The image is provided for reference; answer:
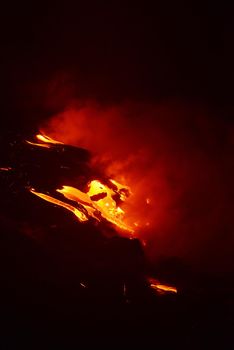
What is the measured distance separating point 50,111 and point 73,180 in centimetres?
246

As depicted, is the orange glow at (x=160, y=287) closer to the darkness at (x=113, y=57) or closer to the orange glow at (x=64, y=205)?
the orange glow at (x=64, y=205)

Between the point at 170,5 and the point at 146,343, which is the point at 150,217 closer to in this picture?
the point at 146,343

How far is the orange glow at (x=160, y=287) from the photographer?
152 inches

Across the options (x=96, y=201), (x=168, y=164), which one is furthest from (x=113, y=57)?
(x=96, y=201)

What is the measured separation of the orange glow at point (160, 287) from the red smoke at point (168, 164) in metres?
1.20

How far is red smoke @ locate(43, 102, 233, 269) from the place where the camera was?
591cm

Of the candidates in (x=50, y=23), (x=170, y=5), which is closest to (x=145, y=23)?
(x=170, y=5)

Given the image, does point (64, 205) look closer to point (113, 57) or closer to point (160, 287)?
point (160, 287)

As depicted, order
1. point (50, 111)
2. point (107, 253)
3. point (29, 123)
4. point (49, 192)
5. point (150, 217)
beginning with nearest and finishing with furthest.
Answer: point (107, 253) < point (49, 192) < point (150, 217) < point (29, 123) < point (50, 111)

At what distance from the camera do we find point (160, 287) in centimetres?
392

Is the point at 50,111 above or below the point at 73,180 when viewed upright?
above

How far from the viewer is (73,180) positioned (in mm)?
4594

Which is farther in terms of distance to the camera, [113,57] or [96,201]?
[113,57]

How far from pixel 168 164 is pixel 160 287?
121 inches
